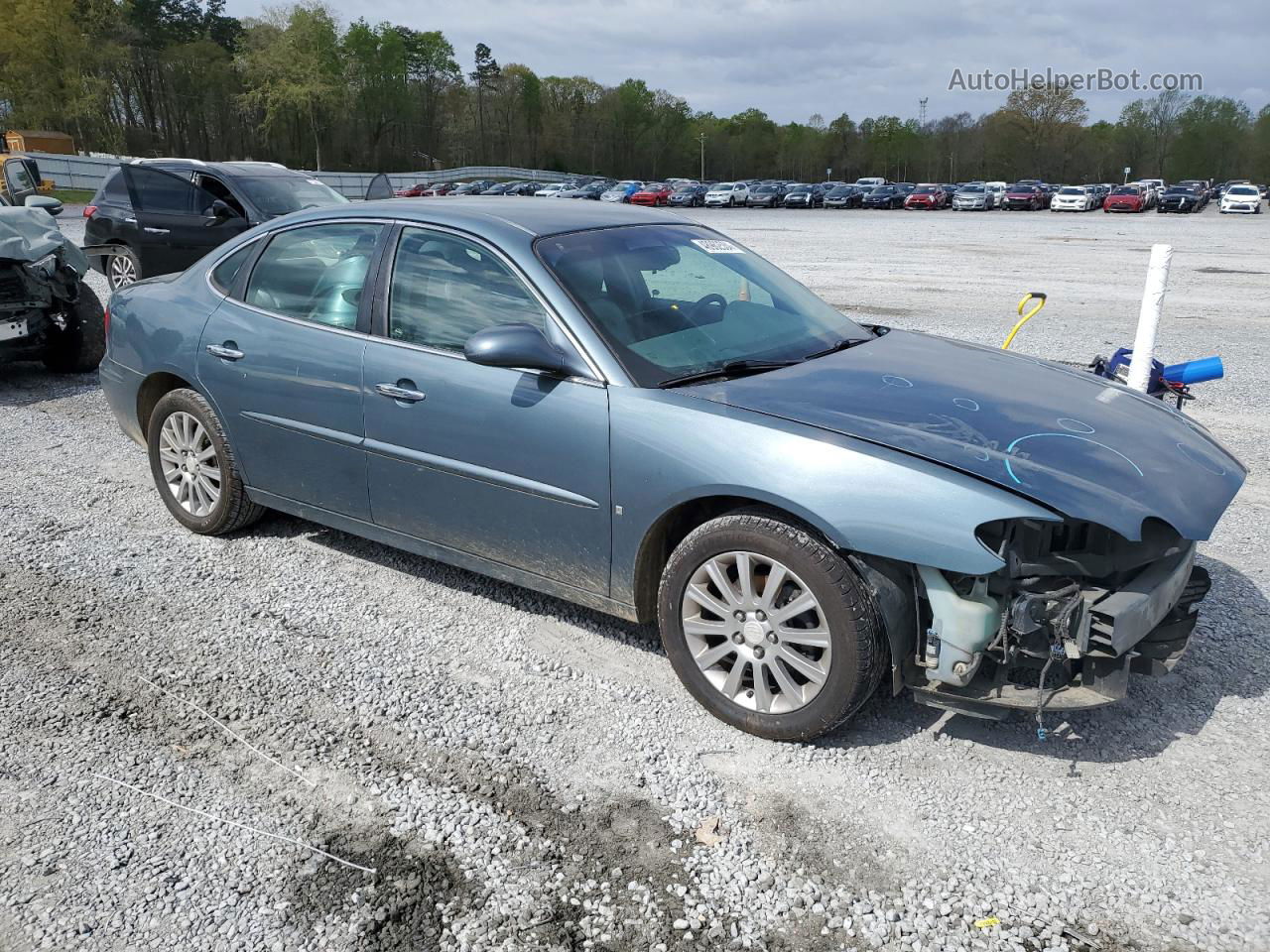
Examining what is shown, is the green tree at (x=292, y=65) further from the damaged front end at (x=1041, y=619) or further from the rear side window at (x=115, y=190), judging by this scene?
the damaged front end at (x=1041, y=619)

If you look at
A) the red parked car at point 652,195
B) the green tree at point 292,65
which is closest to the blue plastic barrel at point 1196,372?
the red parked car at point 652,195

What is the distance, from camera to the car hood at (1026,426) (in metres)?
3.05

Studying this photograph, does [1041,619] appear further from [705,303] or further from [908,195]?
[908,195]

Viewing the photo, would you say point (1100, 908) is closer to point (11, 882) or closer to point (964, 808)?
point (964, 808)

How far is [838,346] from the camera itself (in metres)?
4.25

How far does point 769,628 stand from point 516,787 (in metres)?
0.95

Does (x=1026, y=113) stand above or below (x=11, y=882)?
above

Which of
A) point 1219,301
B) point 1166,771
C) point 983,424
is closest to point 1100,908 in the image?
point 1166,771

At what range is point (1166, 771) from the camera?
3.24 m

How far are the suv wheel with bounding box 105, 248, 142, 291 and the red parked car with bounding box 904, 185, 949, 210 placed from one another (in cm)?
5211

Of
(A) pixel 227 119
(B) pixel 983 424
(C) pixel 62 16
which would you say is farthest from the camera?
(A) pixel 227 119

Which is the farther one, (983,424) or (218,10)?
(218,10)

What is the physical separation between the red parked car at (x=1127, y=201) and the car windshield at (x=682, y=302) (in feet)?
181

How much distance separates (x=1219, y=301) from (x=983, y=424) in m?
13.6
